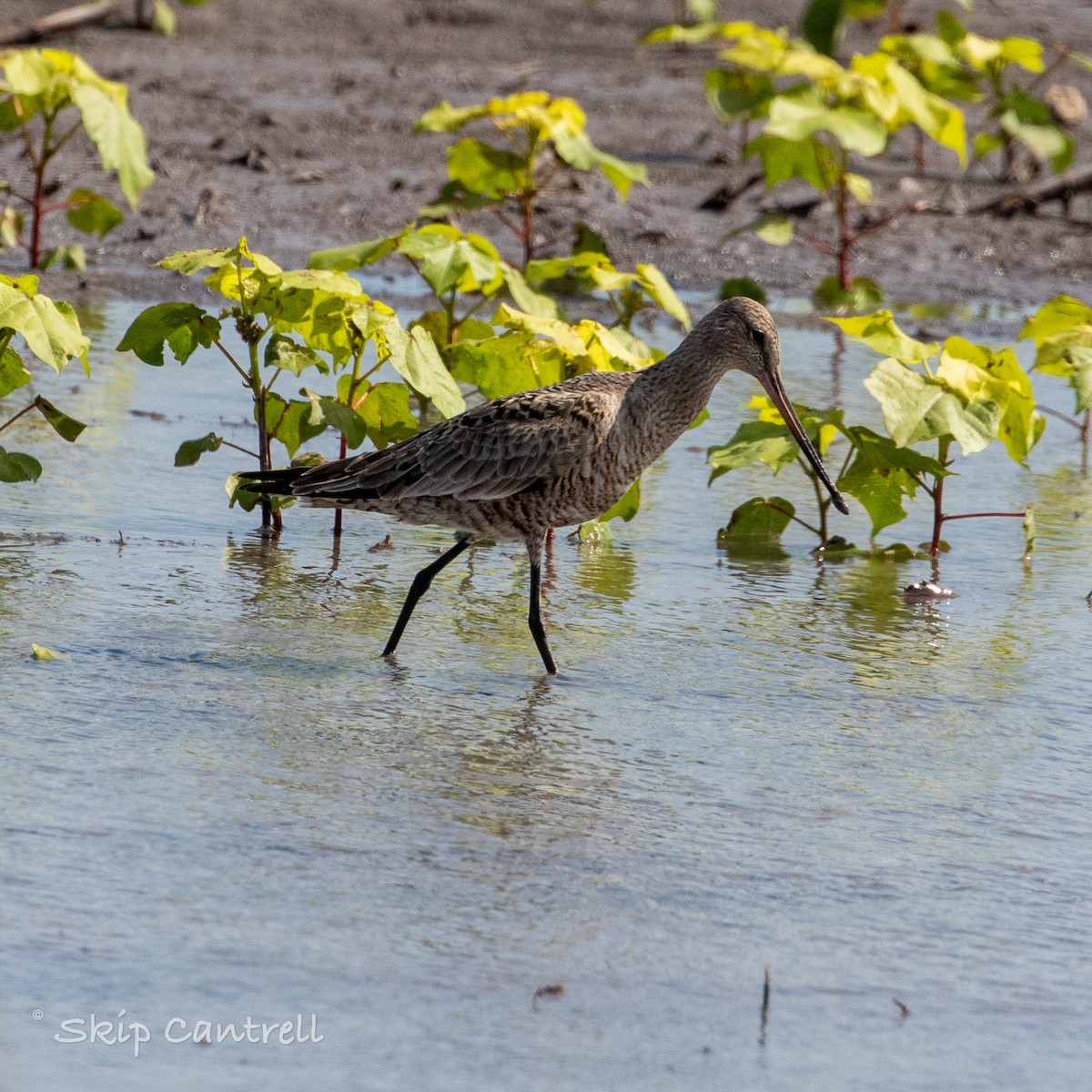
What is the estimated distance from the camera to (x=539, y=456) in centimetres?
524

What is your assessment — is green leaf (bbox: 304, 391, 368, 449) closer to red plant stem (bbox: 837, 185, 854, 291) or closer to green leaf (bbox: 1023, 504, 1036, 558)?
green leaf (bbox: 1023, 504, 1036, 558)

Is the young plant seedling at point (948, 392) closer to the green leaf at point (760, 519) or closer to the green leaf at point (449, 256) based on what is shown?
the green leaf at point (760, 519)

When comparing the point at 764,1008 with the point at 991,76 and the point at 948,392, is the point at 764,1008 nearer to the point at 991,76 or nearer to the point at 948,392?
the point at 948,392

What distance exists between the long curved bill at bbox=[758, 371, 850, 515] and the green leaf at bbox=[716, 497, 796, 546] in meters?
0.74

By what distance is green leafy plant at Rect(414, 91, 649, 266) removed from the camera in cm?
831

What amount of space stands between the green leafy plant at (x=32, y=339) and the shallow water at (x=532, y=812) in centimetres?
33

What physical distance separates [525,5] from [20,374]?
433 inches

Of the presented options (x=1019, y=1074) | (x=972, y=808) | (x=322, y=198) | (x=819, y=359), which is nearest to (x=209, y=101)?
(x=322, y=198)

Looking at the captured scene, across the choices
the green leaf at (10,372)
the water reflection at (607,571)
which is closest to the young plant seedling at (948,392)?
the water reflection at (607,571)

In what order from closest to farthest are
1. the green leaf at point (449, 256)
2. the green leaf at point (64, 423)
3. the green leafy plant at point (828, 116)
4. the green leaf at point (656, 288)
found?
1. the green leaf at point (64, 423)
2. the green leaf at point (449, 256)
3. the green leaf at point (656, 288)
4. the green leafy plant at point (828, 116)

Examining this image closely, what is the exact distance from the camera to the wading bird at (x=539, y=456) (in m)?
5.26

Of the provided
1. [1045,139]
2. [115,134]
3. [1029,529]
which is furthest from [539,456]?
[1045,139]

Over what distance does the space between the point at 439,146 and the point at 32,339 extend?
7756 mm

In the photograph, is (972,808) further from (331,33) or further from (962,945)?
(331,33)
